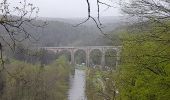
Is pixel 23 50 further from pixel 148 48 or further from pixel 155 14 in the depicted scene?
pixel 148 48

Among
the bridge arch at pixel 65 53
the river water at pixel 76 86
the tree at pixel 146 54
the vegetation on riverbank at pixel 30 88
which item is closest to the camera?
the tree at pixel 146 54

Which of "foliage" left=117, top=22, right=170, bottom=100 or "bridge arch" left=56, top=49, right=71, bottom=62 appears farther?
"bridge arch" left=56, top=49, right=71, bottom=62

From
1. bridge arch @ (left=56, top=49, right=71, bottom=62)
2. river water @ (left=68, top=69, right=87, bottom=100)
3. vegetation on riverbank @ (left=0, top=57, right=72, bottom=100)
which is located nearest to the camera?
vegetation on riverbank @ (left=0, top=57, right=72, bottom=100)

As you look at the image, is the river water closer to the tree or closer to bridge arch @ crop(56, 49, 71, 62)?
bridge arch @ crop(56, 49, 71, 62)

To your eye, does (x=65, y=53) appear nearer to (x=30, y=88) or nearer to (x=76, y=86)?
(x=76, y=86)

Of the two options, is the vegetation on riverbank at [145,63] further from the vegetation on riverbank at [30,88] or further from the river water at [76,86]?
the river water at [76,86]

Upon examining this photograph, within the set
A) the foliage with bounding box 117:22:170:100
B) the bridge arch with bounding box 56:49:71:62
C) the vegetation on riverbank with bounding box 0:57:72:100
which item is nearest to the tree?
the foliage with bounding box 117:22:170:100

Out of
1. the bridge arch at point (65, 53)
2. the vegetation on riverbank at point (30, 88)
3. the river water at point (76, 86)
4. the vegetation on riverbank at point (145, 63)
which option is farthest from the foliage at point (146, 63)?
the bridge arch at point (65, 53)

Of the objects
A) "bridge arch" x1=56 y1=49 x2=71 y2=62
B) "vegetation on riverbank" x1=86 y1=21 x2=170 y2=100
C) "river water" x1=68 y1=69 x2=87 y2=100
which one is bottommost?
"river water" x1=68 y1=69 x2=87 y2=100

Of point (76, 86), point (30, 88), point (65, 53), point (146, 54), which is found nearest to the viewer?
point (146, 54)

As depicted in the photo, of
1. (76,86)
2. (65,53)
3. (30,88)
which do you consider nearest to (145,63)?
(30,88)

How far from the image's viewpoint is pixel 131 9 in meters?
7.36

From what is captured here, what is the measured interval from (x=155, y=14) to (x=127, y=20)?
3.58ft

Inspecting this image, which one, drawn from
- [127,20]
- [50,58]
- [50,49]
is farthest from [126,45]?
[50,49]
